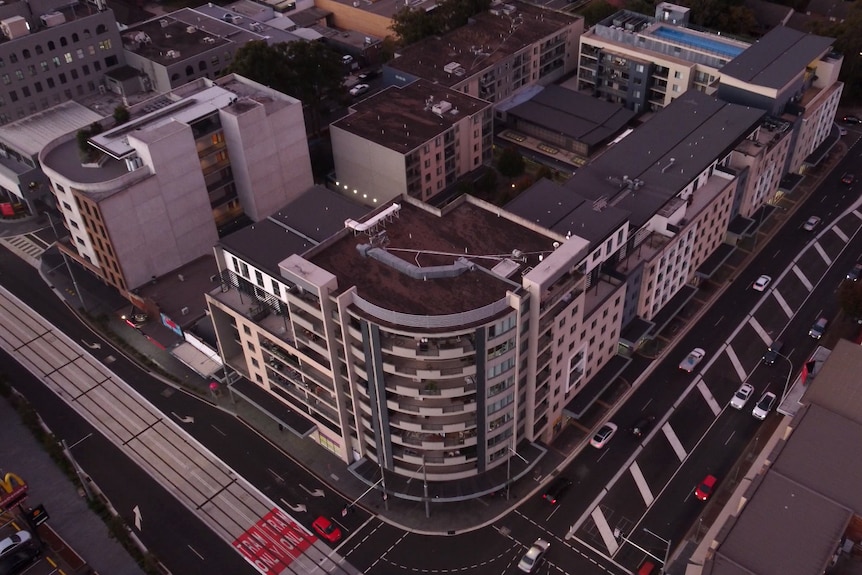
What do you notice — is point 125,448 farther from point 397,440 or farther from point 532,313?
point 532,313

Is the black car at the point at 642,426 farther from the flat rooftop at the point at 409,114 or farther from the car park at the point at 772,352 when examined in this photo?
the flat rooftop at the point at 409,114

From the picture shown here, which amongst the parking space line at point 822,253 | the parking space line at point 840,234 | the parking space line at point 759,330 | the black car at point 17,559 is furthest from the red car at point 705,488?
the black car at point 17,559

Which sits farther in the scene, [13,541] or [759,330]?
[759,330]

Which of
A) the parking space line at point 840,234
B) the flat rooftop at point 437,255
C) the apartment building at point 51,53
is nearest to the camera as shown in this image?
the flat rooftop at point 437,255

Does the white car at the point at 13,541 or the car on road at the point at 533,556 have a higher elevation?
the white car at the point at 13,541

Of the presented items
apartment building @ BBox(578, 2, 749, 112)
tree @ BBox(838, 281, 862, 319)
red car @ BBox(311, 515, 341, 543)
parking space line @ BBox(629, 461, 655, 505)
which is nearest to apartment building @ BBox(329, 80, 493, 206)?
apartment building @ BBox(578, 2, 749, 112)

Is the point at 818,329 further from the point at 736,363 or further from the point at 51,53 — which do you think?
the point at 51,53

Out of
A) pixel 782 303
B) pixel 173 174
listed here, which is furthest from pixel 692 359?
pixel 173 174
